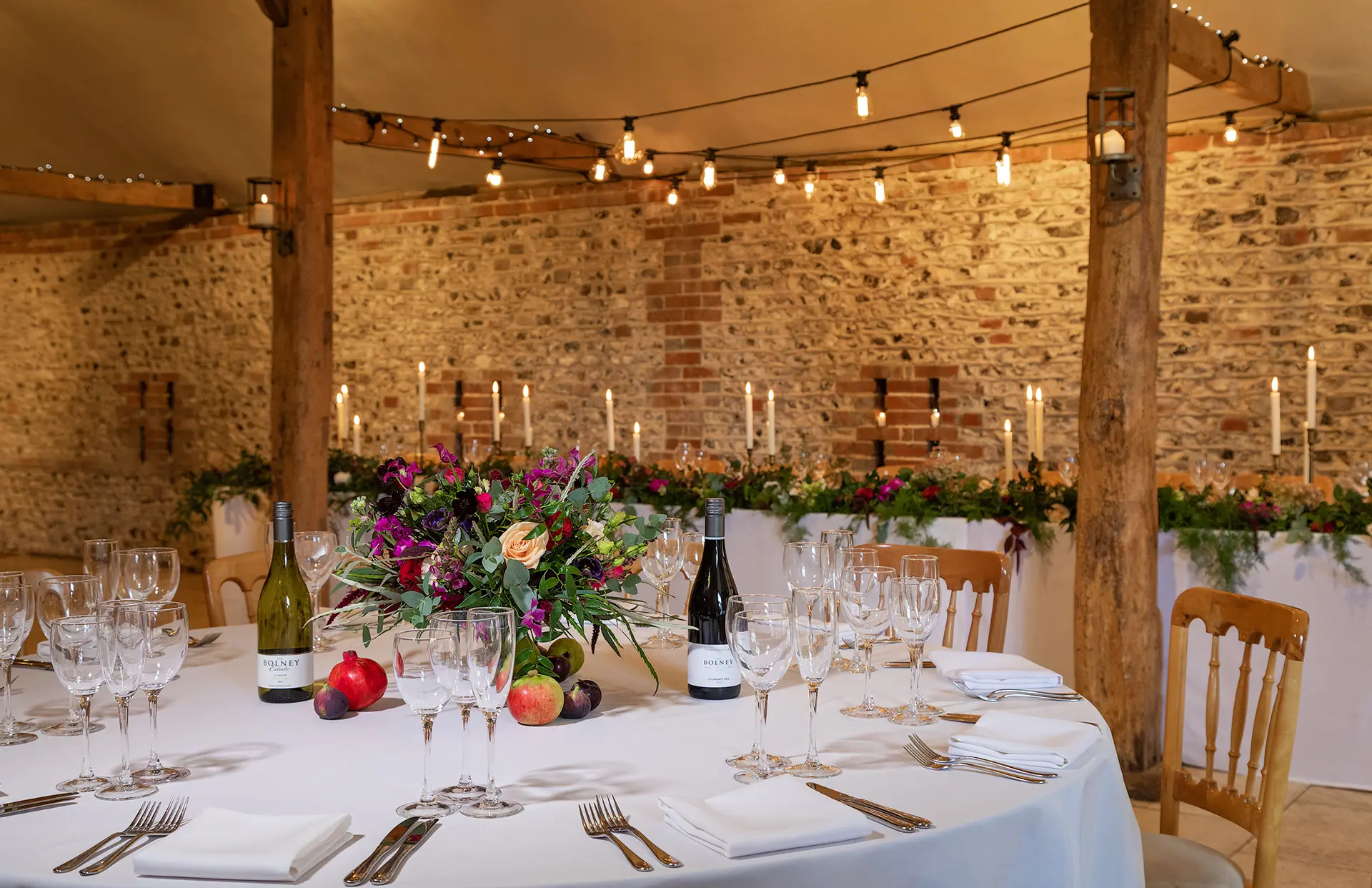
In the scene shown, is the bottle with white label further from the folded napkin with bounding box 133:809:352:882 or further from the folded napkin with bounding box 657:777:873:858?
the folded napkin with bounding box 133:809:352:882

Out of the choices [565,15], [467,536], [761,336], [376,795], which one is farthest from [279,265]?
[376,795]

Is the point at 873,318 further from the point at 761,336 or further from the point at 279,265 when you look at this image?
the point at 279,265

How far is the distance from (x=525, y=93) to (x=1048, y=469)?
363 centimetres

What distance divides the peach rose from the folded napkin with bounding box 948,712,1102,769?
66cm

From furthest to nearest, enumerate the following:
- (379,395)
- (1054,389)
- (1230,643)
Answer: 1. (379,395)
2. (1054,389)
3. (1230,643)

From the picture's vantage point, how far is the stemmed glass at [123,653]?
1.49m

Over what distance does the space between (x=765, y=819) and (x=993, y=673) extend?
0.80 meters

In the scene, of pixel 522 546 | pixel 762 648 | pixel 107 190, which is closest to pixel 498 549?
pixel 522 546

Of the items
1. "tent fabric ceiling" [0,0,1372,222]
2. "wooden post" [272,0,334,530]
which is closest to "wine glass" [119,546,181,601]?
"wooden post" [272,0,334,530]

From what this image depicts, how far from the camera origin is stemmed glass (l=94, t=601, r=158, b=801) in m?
1.49

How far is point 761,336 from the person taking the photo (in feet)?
24.7

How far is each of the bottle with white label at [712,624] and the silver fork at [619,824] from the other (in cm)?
48

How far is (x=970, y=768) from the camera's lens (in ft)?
5.25

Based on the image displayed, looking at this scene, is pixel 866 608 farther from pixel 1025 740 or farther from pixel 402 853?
pixel 402 853
